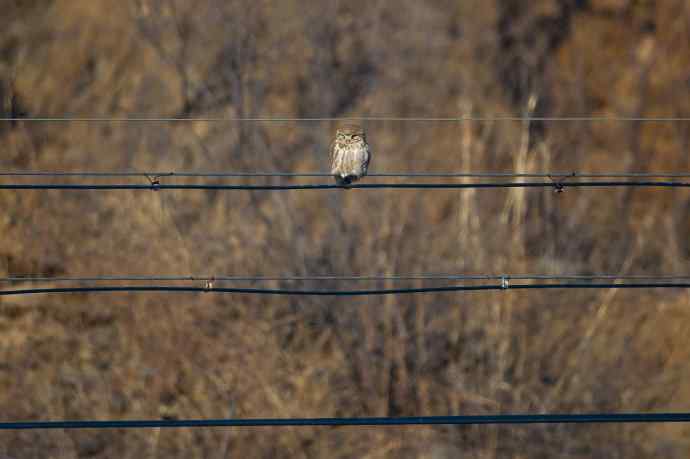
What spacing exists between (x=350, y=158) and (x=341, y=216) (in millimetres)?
3340

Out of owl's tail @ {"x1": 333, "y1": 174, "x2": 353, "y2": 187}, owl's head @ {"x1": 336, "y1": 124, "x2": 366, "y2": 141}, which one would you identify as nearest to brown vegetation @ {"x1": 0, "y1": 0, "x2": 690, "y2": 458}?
owl's head @ {"x1": 336, "y1": 124, "x2": 366, "y2": 141}

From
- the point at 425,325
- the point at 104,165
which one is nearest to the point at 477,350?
the point at 425,325

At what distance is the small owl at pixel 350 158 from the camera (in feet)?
17.6

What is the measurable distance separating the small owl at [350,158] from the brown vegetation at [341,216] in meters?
3.12

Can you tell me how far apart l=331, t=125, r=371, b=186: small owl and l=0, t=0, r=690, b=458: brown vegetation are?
312cm

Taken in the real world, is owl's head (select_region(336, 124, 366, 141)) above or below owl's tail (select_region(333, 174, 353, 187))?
above

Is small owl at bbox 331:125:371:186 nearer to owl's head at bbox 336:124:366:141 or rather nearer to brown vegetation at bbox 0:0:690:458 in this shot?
owl's head at bbox 336:124:366:141

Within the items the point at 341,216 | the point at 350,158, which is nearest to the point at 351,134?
the point at 350,158

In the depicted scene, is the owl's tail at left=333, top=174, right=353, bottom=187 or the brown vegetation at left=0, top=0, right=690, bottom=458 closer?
the owl's tail at left=333, top=174, right=353, bottom=187

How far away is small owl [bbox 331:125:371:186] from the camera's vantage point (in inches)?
212

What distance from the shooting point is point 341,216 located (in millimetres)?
8719

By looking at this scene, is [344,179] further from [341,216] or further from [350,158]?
[341,216]

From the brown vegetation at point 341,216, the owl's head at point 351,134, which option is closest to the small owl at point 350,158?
the owl's head at point 351,134

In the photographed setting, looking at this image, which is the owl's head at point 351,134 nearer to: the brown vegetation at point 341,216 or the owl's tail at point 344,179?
the owl's tail at point 344,179
